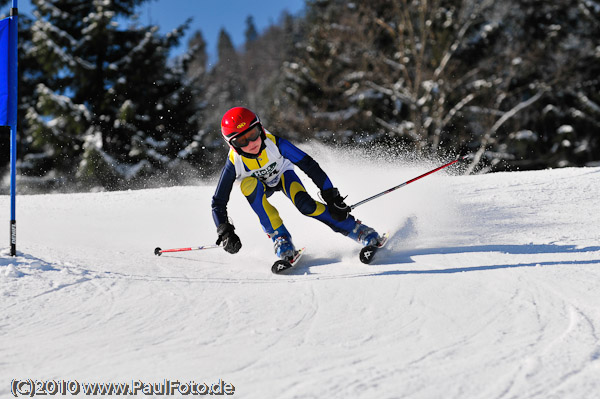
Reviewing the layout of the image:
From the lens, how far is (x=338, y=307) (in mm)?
2885

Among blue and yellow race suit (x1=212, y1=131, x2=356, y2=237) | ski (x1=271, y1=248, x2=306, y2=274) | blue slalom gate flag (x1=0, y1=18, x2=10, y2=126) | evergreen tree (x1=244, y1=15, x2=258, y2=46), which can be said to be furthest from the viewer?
evergreen tree (x1=244, y1=15, x2=258, y2=46)

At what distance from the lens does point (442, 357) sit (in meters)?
2.19

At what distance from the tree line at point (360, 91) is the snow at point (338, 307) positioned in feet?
37.0

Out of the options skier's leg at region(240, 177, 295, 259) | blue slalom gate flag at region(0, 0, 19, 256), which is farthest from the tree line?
skier's leg at region(240, 177, 295, 259)

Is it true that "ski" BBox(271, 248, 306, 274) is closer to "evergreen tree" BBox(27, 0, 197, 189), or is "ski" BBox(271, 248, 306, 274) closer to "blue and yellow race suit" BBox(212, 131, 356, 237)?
"blue and yellow race suit" BBox(212, 131, 356, 237)

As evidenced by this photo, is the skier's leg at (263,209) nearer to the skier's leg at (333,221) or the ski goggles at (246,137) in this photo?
the skier's leg at (333,221)

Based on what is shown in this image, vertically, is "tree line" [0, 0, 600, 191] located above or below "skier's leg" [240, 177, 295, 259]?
above

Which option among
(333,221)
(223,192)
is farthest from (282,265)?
(223,192)

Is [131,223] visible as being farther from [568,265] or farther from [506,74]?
[506,74]

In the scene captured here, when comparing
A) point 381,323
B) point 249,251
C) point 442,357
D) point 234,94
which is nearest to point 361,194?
point 249,251

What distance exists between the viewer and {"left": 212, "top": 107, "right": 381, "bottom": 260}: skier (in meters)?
3.99

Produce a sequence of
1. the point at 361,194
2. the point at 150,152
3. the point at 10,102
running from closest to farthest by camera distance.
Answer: the point at 10,102 → the point at 361,194 → the point at 150,152

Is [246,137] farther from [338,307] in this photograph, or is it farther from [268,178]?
[338,307]

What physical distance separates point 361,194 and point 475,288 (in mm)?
2857
